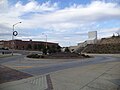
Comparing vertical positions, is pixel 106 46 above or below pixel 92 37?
below

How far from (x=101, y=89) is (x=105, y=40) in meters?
118

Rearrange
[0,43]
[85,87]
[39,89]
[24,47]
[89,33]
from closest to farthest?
[39,89], [85,87], [89,33], [24,47], [0,43]

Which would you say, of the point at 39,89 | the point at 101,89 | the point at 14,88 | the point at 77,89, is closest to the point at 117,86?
the point at 101,89

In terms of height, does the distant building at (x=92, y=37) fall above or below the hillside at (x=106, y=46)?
above

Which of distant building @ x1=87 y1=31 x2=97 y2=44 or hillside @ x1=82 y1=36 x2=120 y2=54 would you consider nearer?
hillside @ x1=82 y1=36 x2=120 y2=54

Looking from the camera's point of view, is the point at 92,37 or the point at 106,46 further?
the point at 92,37

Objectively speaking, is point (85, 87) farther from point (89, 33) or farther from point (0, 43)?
point (0, 43)

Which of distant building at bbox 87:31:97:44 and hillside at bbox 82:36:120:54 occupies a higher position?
distant building at bbox 87:31:97:44

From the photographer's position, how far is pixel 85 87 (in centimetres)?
1102

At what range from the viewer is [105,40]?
126 m

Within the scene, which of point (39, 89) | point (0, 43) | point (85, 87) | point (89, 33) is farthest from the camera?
point (0, 43)

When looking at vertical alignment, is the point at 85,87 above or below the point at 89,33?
below

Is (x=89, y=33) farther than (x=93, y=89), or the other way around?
(x=89, y=33)

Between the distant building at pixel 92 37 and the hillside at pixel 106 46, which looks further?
the distant building at pixel 92 37
